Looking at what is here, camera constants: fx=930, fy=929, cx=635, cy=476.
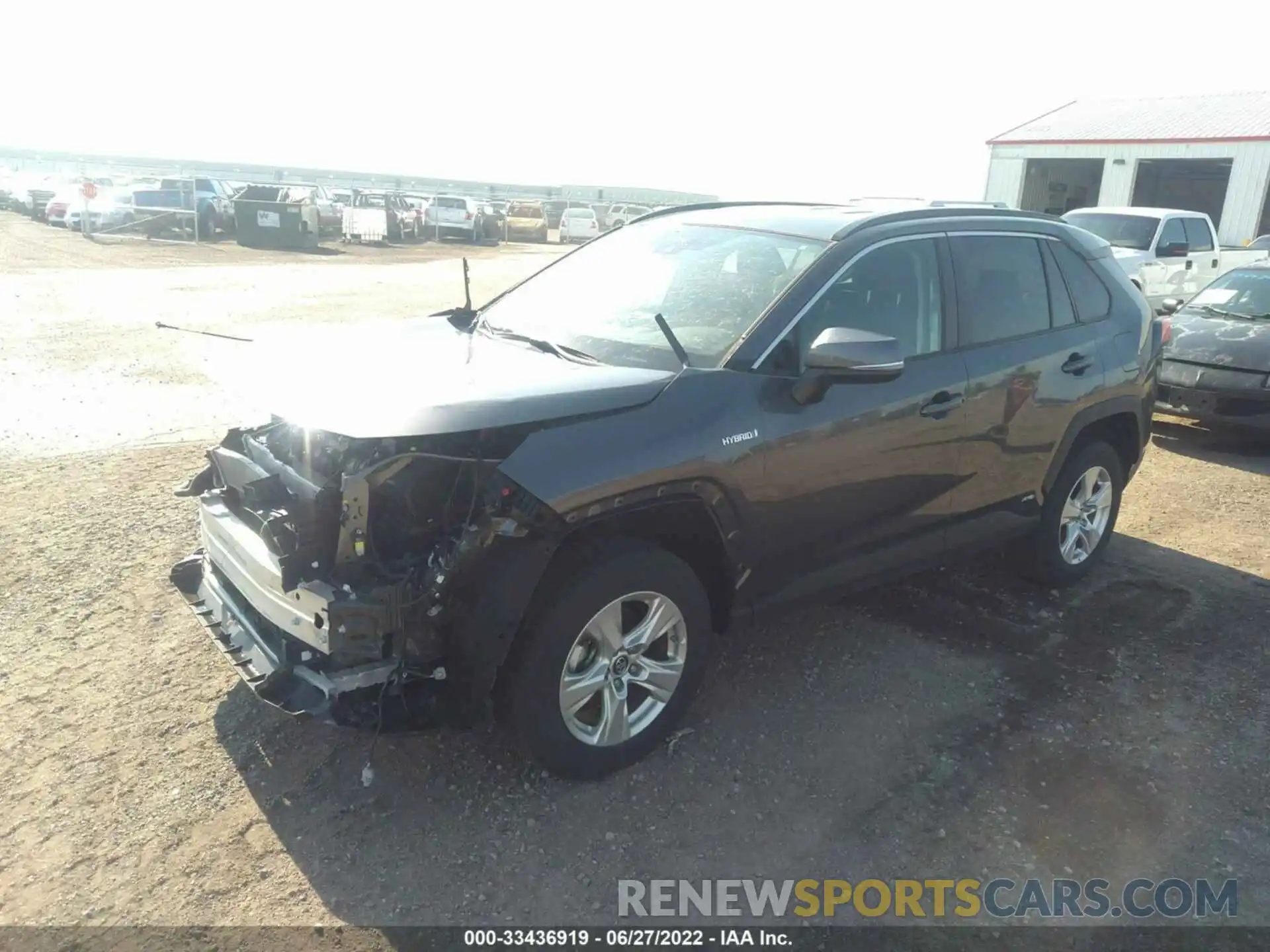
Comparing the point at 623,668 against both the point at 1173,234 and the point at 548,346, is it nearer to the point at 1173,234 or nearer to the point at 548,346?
the point at 548,346

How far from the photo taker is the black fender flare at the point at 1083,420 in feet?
15.6

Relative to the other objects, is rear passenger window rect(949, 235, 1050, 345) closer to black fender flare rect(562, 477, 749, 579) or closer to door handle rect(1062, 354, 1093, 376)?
door handle rect(1062, 354, 1093, 376)

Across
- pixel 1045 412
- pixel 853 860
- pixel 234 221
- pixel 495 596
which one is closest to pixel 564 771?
pixel 495 596

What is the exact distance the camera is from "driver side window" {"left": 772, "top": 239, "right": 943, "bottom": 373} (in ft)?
11.8

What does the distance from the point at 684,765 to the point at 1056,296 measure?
305 centimetres

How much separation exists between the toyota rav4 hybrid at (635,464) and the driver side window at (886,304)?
1 centimetres

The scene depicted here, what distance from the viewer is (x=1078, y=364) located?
470 centimetres

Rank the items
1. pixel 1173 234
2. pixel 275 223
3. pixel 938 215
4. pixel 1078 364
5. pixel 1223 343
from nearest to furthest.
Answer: pixel 938 215 → pixel 1078 364 → pixel 1223 343 → pixel 1173 234 → pixel 275 223

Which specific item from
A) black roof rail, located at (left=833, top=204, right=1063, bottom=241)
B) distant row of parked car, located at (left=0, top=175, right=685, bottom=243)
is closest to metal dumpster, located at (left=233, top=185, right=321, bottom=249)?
distant row of parked car, located at (left=0, top=175, right=685, bottom=243)

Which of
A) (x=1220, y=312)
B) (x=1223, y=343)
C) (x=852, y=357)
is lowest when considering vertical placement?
(x=1223, y=343)

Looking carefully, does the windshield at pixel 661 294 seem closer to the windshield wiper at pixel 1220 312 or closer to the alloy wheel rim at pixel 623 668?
the alloy wheel rim at pixel 623 668

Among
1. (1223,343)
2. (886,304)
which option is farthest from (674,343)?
(1223,343)

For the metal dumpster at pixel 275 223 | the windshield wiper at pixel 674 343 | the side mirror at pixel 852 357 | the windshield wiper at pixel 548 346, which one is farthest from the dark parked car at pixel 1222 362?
the metal dumpster at pixel 275 223

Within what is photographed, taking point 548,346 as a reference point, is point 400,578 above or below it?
below
